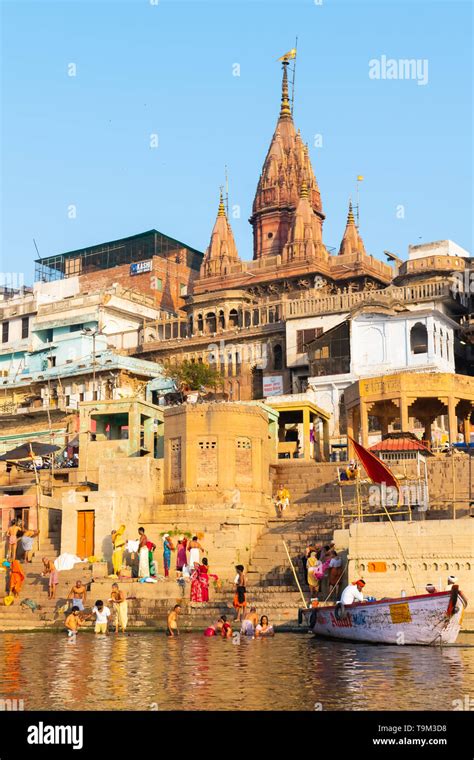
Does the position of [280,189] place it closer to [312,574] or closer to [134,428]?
[134,428]

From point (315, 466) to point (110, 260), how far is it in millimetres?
42362

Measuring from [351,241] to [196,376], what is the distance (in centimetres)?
1895

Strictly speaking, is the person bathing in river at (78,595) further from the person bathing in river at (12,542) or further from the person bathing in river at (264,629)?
the person bathing in river at (264,629)

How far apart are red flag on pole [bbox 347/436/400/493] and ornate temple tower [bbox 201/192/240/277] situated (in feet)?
119

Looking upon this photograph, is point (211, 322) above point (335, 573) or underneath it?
above

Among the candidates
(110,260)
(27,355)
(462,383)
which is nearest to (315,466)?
(462,383)

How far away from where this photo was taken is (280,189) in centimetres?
6397

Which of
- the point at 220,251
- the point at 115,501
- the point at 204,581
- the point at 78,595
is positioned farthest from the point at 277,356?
the point at 78,595

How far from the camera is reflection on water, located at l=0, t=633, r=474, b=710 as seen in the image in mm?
12734

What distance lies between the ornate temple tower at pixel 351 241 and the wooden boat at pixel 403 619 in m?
43.1

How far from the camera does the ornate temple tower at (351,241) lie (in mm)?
61188

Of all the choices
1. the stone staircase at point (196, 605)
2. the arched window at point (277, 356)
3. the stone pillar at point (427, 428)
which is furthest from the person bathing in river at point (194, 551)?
the arched window at point (277, 356)
